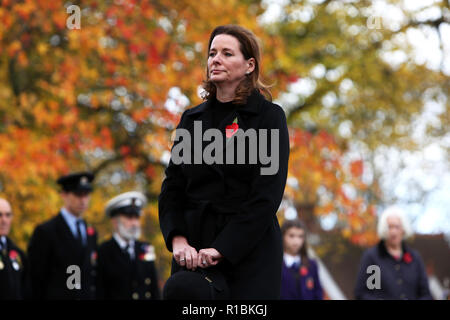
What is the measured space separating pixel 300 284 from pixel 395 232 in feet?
3.50

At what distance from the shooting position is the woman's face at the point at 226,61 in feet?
10.6

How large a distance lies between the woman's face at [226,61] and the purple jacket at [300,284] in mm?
3921

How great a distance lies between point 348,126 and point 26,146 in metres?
10.2

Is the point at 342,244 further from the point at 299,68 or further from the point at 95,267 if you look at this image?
the point at 95,267

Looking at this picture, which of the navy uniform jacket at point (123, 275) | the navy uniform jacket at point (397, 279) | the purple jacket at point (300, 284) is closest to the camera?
the navy uniform jacket at point (397, 279)

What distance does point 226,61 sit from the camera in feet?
10.6

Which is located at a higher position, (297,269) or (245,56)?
(245,56)

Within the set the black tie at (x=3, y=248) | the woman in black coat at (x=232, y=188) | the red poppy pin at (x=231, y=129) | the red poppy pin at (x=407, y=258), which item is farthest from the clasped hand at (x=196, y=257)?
the black tie at (x=3, y=248)

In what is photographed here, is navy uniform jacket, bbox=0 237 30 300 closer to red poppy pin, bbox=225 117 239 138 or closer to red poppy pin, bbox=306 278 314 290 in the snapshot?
red poppy pin, bbox=306 278 314 290

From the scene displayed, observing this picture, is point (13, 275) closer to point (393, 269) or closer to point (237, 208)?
point (393, 269)

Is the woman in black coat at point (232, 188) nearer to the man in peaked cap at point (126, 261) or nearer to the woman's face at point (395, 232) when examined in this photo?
the woman's face at point (395, 232)

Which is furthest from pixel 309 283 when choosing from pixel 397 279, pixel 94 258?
pixel 94 258

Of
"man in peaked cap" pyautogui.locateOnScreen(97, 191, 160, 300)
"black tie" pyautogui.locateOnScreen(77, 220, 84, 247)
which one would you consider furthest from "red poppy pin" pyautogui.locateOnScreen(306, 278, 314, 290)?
"black tie" pyautogui.locateOnScreen(77, 220, 84, 247)

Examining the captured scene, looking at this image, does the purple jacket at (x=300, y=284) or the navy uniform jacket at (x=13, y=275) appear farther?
the purple jacket at (x=300, y=284)
